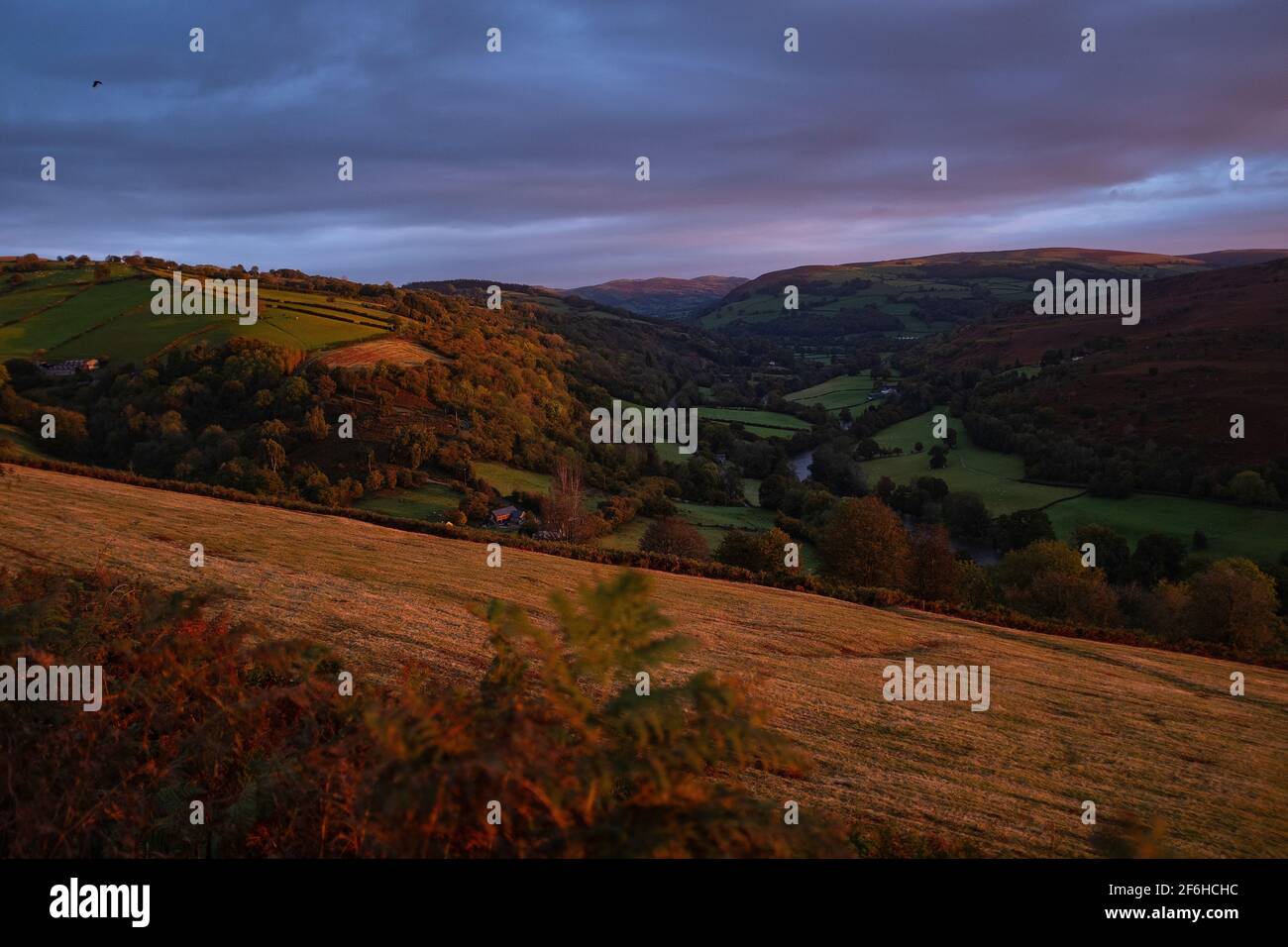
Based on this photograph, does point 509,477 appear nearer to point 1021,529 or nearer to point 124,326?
point 1021,529

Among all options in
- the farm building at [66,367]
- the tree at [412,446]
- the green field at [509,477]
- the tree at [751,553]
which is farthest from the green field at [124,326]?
the tree at [751,553]

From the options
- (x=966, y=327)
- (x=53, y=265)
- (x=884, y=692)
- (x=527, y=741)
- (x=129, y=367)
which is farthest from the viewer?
(x=966, y=327)

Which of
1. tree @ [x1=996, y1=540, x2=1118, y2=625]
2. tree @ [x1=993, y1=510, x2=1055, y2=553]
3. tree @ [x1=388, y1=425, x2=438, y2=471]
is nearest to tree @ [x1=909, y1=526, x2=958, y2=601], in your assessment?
tree @ [x1=996, y1=540, x2=1118, y2=625]

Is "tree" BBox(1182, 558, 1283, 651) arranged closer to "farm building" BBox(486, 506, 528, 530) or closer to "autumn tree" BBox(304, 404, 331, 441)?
"farm building" BBox(486, 506, 528, 530)

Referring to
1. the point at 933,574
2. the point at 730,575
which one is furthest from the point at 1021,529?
the point at 730,575
